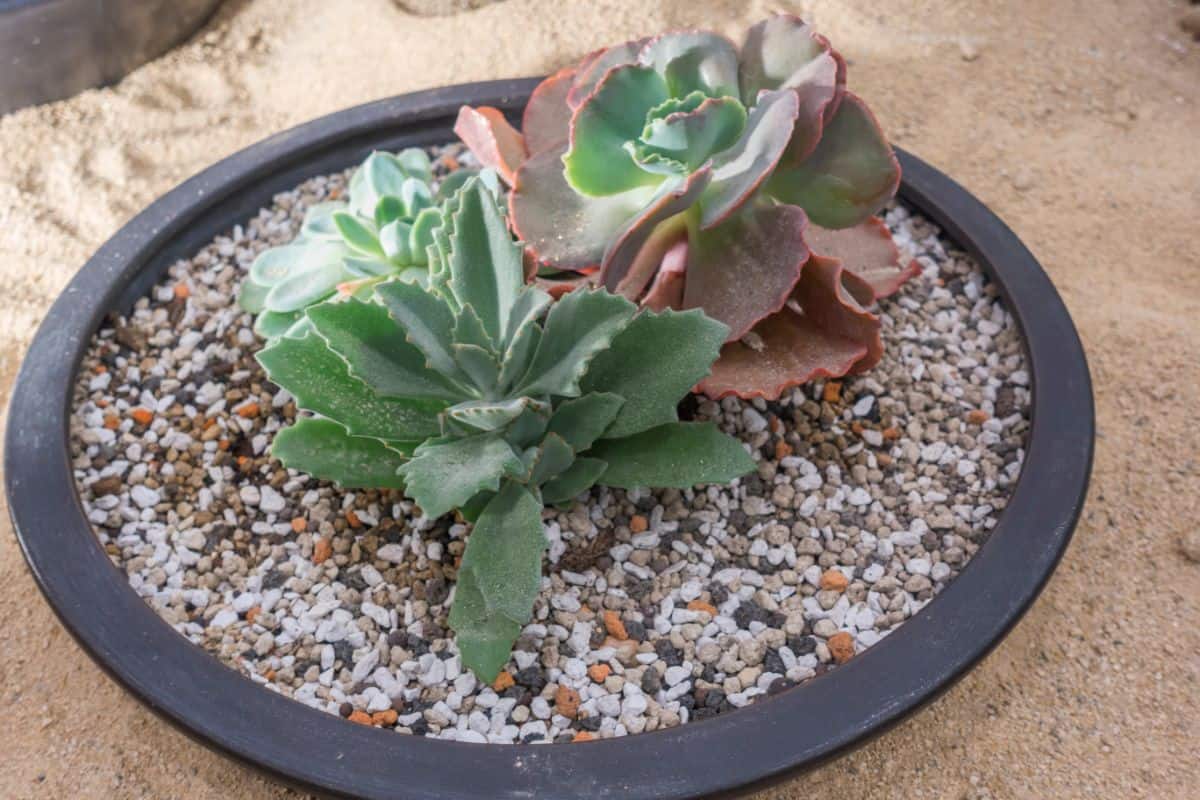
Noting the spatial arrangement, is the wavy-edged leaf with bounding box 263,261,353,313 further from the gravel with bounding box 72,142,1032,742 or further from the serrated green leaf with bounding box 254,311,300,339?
the gravel with bounding box 72,142,1032,742

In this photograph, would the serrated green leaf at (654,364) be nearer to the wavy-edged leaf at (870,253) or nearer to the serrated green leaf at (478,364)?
the serrated green leaf at (478,364)

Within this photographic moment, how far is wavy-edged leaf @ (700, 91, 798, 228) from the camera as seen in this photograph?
111cm

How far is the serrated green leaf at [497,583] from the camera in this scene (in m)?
1.08

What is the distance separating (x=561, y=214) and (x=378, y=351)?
28cm

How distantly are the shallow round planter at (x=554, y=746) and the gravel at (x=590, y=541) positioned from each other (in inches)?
2.6

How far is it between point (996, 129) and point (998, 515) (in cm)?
109

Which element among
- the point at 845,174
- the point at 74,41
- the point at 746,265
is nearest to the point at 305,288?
the point at 746,265

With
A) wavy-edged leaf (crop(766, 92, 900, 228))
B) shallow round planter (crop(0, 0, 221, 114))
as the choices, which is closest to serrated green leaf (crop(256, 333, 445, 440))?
wavy-edged leaf (crop(766, 92, 900, 228))

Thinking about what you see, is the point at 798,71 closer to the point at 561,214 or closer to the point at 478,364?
the point at 561,214

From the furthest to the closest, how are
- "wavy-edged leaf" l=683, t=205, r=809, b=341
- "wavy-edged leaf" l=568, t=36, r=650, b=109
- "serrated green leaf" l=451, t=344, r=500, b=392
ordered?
"wavy-edged leaf" l=568, t=36, r=650, b=109 → "wavy-edged leaf" l=683, t=205, r=809, b=341 → "serrated green leaf" l=451, t=344, r=500, b=392

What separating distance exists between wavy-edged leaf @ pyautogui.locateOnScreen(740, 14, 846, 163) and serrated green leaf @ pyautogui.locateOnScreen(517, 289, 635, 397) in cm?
28

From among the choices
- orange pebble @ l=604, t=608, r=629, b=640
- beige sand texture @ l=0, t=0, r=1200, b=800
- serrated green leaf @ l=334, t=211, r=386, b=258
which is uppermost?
serrated green leaf @ l=334, t=211, r=386, b=258

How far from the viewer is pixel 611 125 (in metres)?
1.19

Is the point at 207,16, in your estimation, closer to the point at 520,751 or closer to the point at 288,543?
the point at 288,543
